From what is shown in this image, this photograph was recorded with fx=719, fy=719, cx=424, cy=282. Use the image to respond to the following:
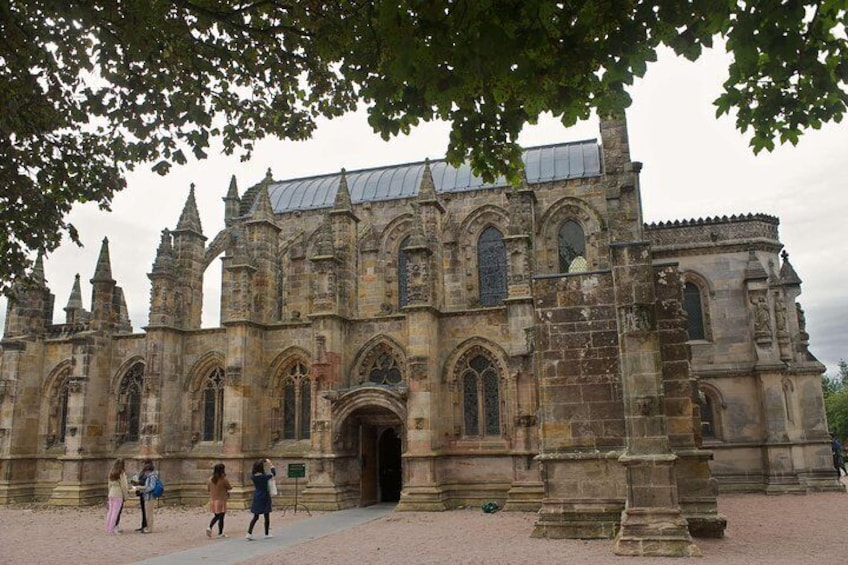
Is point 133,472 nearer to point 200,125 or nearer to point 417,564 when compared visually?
point 417,564

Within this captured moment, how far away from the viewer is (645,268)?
43.3ft

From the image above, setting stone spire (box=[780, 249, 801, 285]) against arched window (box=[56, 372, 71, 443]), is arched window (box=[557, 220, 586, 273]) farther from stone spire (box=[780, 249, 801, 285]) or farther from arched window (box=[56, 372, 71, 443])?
arched window (box=[56, 372, 71, 443])

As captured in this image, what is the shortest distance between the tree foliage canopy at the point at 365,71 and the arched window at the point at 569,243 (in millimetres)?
17350

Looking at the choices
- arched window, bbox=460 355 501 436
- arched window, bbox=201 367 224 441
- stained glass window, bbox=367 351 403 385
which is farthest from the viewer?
arched window, bbox=201 367 224 441

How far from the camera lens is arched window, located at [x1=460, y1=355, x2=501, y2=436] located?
21.9 meters

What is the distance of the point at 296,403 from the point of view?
24000 mm

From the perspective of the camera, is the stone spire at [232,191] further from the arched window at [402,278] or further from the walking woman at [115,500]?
the walking woman at [115,500]

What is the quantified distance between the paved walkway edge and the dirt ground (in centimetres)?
36

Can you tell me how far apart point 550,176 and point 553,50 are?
21.8 meters

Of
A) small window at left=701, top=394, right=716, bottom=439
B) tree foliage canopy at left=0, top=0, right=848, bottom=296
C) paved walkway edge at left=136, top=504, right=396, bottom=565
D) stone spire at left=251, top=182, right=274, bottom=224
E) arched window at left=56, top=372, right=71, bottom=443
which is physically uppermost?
stone spire at left=251, top=182, right=274, bottom=224

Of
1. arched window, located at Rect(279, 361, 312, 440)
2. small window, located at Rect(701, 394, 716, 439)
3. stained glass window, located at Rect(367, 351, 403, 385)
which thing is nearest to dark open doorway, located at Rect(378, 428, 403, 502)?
stained glass window, located at Rect(367, 351, 403, 385)

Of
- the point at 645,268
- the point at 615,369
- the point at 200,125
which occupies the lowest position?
the point at 615,369

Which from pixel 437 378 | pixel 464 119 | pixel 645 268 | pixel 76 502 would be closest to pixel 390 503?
pixel 437 378

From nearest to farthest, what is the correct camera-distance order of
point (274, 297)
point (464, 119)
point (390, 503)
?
1. point (464, 119)
2. point (390, 503)
3. point (274, 297)
